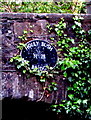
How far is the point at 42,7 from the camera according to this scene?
3.82 m

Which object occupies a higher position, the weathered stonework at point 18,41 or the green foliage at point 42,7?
the green foliage at point 42,7

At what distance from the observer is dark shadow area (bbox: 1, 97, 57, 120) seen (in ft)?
10.5

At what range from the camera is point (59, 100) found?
3.22 m

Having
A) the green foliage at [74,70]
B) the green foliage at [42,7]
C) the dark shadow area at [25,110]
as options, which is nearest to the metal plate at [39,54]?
the green foliage at [74,70]

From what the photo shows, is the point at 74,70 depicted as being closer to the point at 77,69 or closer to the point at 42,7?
the point at 77,69

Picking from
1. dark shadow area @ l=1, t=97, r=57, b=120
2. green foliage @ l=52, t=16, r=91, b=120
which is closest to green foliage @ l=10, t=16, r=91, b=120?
green foliage @ l=52, t=16, r=91, b=120

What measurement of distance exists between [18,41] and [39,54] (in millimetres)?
357

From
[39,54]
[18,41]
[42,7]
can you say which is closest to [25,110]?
[39,54]

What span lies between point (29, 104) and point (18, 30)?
3.71 ft

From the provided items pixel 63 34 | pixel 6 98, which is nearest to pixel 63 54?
pixel 63 34

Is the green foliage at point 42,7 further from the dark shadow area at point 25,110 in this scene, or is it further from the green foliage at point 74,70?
the dark shadow area at point 25,110

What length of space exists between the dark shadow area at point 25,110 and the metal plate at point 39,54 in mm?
538

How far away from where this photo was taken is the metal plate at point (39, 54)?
124 inches

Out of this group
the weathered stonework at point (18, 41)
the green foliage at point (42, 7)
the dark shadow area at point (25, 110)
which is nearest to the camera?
the weathered stonework at point (18, 41)
